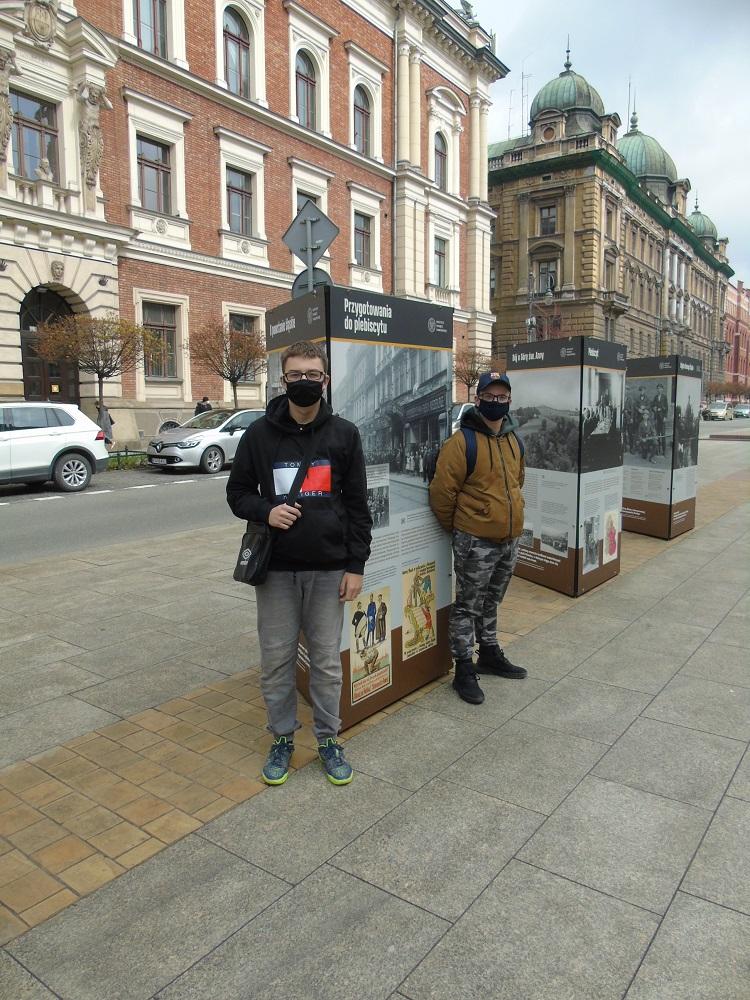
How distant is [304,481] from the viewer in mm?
3391

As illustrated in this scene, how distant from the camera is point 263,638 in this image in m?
3.60

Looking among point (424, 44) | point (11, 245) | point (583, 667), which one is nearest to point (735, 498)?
point (583, 667)

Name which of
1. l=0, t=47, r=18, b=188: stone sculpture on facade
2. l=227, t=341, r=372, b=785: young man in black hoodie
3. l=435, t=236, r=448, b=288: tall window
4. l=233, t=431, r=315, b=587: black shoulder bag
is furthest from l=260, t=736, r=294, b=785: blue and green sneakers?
l=435, t=236, r=448, b=288: tall window

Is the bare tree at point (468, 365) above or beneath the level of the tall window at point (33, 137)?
beneath

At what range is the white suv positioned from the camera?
557 inches

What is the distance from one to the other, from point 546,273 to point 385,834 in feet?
204

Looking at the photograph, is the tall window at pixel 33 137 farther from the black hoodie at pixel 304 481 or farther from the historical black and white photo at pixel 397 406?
the black hoodie at pixel 304 481

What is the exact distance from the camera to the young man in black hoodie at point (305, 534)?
3385 millimetres

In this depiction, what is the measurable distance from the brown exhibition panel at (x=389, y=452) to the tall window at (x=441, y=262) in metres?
35.9

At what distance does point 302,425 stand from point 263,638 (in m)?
1.02

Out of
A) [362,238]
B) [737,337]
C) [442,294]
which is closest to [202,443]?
[362,238]

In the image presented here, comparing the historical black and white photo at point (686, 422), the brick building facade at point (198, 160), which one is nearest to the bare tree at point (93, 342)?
the brick building facade at point (198, 160)

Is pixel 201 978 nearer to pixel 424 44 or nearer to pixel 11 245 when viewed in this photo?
pixel 11 245

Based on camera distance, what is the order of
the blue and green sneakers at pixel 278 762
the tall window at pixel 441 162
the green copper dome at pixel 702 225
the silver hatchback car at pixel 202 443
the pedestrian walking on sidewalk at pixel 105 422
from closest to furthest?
the blue and green sneakers at pixel 278 762
the silver hatchback car at pixel 202 443
the pedestrian walking on sidewalk at pixel 105 422
the tall window at pixel 441 162
the green copper dome at pixel 702 225
